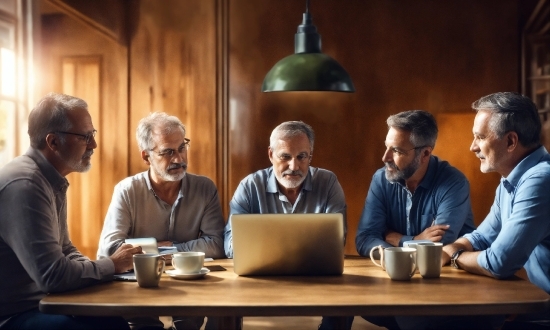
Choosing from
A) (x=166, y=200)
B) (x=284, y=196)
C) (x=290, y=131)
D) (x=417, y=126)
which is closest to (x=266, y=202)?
(x=284, y=196)

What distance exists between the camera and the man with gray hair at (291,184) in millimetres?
3020

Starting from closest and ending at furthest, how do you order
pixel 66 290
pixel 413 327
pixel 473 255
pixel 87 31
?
1. pixel 66 290
2. pixel 473 255
3. pixel 413 327
4. pixel 87 31

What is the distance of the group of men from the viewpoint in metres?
2.03

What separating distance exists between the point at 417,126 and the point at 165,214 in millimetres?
1244

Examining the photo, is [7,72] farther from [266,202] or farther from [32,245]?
[32,245]

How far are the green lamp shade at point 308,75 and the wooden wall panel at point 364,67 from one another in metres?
1.79

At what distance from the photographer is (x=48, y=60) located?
397 centimetres

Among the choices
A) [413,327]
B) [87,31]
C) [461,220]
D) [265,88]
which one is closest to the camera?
[413,327]

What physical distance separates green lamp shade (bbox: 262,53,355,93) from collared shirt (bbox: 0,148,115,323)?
3.02 ft

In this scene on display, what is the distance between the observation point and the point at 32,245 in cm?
197

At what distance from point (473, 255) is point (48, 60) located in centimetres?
288

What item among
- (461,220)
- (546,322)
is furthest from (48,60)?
(546,322)

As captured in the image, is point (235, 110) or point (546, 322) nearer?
point (546, 322)

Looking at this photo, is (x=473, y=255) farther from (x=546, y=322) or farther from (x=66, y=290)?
(x=66, y=290)
